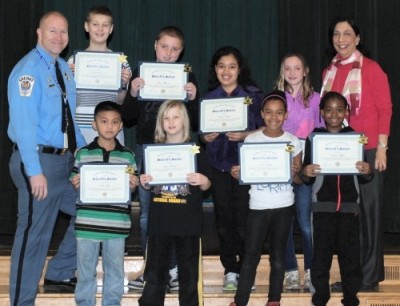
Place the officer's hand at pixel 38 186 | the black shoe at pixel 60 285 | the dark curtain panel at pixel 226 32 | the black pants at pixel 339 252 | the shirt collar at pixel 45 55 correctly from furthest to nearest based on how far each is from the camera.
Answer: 1. the dark curtain panel at pixel 226 32
2. the black shoe at pixel 60 285
3. the black pants at pixel 339 252
4. the shirt collar at pixel 45 55
5. the officer's hand at pixel 38 186

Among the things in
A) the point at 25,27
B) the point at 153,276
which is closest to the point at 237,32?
the point at 25,27

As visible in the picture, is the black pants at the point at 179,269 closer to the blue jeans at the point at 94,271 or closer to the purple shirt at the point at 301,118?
the blue jeans at the point at 94,271

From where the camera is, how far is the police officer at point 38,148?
4859 mm

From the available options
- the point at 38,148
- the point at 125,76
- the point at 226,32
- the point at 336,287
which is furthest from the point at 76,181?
the point at 226,32

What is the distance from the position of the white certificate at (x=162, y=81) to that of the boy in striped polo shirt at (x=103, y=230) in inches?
14.8

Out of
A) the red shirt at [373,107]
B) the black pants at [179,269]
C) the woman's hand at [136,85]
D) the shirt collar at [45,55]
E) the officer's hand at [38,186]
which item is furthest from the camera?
the red shirt at [373,107]

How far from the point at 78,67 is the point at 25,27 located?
2.26m

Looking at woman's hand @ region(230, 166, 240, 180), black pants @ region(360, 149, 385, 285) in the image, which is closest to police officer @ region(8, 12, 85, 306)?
woman's hand @ region(230, 166, 240, 180)

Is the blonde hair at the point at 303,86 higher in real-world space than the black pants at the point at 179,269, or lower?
higher

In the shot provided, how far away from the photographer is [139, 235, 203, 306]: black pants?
16.3 feet

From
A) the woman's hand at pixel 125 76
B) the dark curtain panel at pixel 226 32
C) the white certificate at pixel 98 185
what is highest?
the dark curtain panel at pixel 226 32

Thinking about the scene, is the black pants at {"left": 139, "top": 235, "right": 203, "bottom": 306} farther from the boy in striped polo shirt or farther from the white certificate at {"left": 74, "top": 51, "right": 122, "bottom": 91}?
the white certificate at {"left": 74, "top": 51, "right": 122, "bottom": 91}

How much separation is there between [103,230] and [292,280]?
1488 millimetres

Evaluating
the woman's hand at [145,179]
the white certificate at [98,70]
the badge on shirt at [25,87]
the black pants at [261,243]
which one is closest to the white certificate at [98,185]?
the woman's hand at [145,179]
